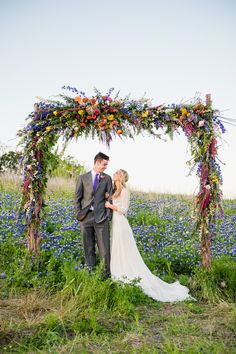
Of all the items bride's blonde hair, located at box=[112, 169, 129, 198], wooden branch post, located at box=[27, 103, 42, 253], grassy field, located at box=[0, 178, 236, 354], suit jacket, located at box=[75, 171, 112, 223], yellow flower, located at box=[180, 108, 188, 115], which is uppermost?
yellow flower, located at box=[180, 108, 188, 115]

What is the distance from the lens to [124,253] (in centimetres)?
816

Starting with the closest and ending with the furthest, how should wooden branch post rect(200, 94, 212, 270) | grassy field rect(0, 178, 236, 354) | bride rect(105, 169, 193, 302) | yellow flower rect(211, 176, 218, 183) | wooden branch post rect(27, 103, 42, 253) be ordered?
grassy field rect(0, 178, 236, 354)
bride rect(105, 169, 193, 302)
yellow flower rect(211, 176, 218, 183)
wooden branch post rect(27, 103, 42, 253)
wooden branch post rect(200, 94, 212, 270)

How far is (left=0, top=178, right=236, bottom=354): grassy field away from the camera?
18.1 ft

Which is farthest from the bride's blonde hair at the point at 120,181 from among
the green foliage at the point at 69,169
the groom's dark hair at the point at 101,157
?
the green foliage at the point at 69,169

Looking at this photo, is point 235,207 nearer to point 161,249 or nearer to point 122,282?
point 161,249

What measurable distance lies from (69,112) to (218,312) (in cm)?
444

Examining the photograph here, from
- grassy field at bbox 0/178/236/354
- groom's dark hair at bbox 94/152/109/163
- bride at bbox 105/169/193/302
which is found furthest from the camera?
bride at bbox 105/169/193/302

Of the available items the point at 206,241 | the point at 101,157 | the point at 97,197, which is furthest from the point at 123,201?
the point at 206,241

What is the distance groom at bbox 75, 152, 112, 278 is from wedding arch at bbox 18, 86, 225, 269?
2.26ft

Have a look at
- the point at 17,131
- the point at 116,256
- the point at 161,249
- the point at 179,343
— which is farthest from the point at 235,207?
the point at 179,343

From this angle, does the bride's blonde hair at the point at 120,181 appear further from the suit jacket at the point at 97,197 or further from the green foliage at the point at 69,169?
the green foliage at the point at 69,169

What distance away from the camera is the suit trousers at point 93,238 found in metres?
8.12

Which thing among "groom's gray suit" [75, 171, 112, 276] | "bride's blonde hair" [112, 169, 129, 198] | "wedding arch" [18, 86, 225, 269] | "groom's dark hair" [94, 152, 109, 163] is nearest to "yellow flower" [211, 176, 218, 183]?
"wedding arch" [18, 86, 225, 269]

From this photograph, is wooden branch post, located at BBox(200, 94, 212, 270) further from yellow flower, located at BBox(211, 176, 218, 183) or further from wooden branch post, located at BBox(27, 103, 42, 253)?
wooden branch post, located at BBox(27, 103, 42, 253)
